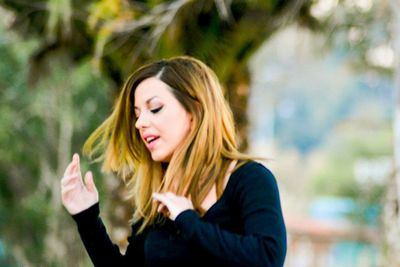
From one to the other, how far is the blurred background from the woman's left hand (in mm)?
1146

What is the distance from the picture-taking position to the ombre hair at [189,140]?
10.3 feet

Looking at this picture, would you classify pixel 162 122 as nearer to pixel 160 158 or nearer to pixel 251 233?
pixel 160 158

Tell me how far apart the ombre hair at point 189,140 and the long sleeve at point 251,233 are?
167 mm

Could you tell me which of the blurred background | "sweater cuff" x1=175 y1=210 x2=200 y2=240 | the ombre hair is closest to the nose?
the ombre hair

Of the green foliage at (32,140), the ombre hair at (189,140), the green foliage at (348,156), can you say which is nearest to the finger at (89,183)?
the ombre hair at (189,140)

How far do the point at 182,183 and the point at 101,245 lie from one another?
42cm

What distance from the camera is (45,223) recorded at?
→ 794 inches

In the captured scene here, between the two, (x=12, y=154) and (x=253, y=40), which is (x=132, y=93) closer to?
(x=253, y=40)

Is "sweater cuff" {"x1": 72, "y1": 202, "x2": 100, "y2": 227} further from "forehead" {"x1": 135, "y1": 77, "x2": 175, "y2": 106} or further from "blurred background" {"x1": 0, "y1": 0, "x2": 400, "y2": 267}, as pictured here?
"blurred background" {"x1": 0, "y1": 0, "x2": 400, "y2": 267}

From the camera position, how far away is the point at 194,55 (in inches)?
344

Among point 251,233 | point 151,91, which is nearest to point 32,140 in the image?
point 151,91

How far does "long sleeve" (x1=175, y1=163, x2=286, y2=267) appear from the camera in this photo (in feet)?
9.39

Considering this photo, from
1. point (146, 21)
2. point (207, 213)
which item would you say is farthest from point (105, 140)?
point (146, 21)

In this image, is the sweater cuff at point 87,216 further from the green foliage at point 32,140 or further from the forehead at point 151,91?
the green foliage at point 32,140
